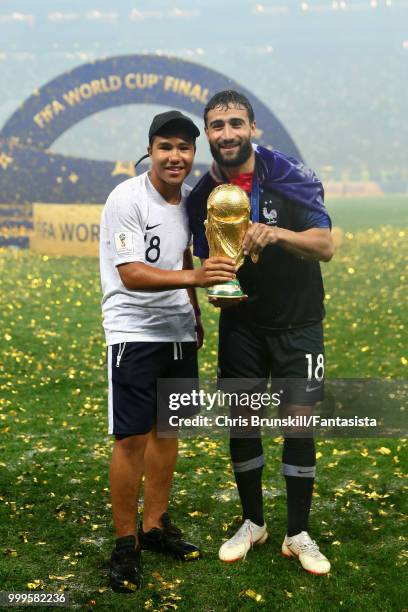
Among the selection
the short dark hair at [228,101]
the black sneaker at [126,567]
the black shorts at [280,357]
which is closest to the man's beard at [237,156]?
the short dark hair at [228,101]

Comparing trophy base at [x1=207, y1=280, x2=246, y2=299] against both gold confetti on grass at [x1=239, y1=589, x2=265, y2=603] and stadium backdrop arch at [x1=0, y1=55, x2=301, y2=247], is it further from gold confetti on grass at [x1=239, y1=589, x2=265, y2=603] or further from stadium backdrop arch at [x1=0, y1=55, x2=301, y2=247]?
stadium backdrop arch at [x1=0, y1=55, x2=301, y2=247]

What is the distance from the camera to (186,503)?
614 cm

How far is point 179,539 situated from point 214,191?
2168 millimetres

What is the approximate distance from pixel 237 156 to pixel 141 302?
37.8 inches

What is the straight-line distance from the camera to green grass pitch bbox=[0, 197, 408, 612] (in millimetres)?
4688

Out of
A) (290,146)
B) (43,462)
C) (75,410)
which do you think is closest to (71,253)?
(290,146)

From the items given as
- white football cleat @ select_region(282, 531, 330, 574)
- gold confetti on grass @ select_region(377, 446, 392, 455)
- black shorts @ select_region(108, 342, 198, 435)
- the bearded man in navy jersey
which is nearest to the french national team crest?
the bearded man in navy jersey

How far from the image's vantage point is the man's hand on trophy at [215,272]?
14.2ft

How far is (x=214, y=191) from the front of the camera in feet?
14.6

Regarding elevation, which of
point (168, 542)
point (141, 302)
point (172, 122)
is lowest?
point (168, 542)

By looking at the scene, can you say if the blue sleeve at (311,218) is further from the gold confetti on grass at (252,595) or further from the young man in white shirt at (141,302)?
the gold confetti on grass at (252,595)

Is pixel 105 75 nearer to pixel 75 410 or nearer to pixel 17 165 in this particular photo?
pixel 17 165

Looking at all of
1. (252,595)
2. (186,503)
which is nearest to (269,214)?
(252,595)

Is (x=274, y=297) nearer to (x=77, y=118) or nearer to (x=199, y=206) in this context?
→ (x=199, y=206)
